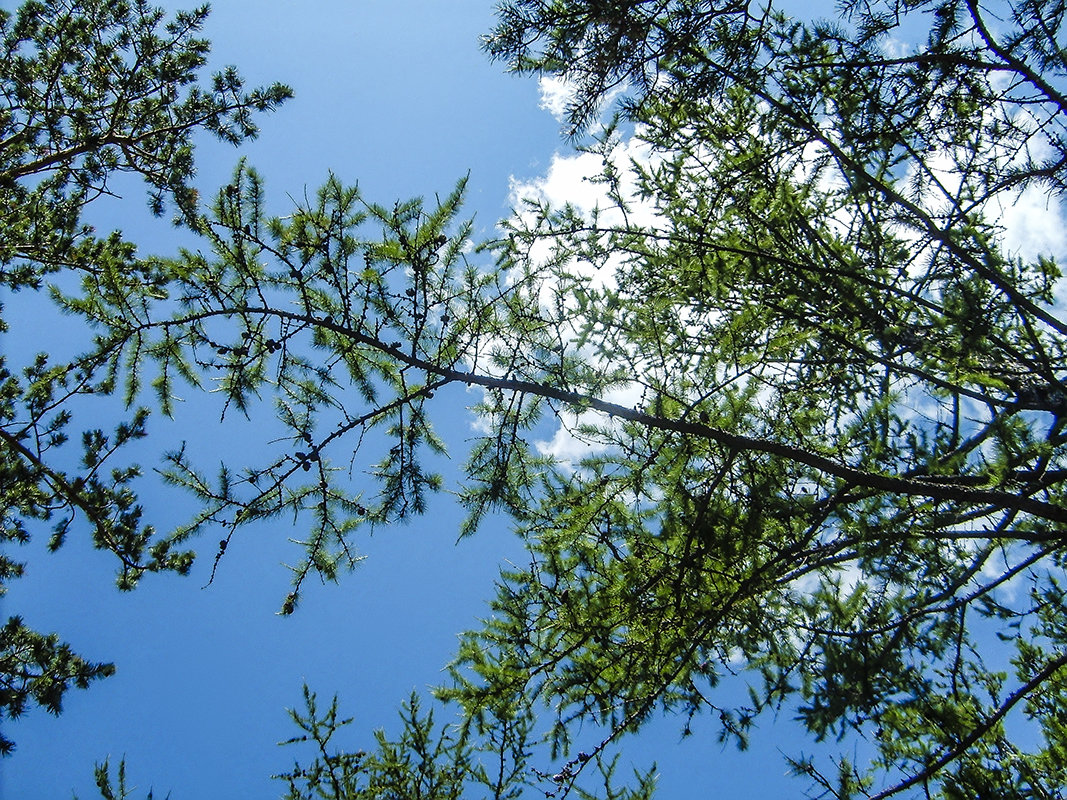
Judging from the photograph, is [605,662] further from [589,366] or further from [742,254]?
[742,254]

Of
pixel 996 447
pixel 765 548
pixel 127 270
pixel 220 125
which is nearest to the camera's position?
pixel 996 447

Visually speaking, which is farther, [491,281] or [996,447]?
[491,281]

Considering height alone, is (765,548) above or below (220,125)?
below

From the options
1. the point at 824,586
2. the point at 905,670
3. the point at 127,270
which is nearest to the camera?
the point at 905,670

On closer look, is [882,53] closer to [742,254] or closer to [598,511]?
[742,254]

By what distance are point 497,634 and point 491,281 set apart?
276 cm

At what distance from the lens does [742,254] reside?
14.8ft

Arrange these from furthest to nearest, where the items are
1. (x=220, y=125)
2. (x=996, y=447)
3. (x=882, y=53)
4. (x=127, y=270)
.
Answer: (x=220, y=125) → (x=127, y=270) → (x=882, y=53) → (x=996, y=447)

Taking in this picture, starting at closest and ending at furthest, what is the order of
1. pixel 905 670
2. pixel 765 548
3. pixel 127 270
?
pixel 905 670 < pixel 765 548 < pixel 127 270

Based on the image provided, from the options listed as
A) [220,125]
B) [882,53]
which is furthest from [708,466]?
[220,125]

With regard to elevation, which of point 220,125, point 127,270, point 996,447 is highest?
point 220,125

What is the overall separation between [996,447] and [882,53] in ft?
9.05

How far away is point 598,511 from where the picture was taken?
13.3ft

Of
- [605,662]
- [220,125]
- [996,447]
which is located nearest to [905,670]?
[996,447]
